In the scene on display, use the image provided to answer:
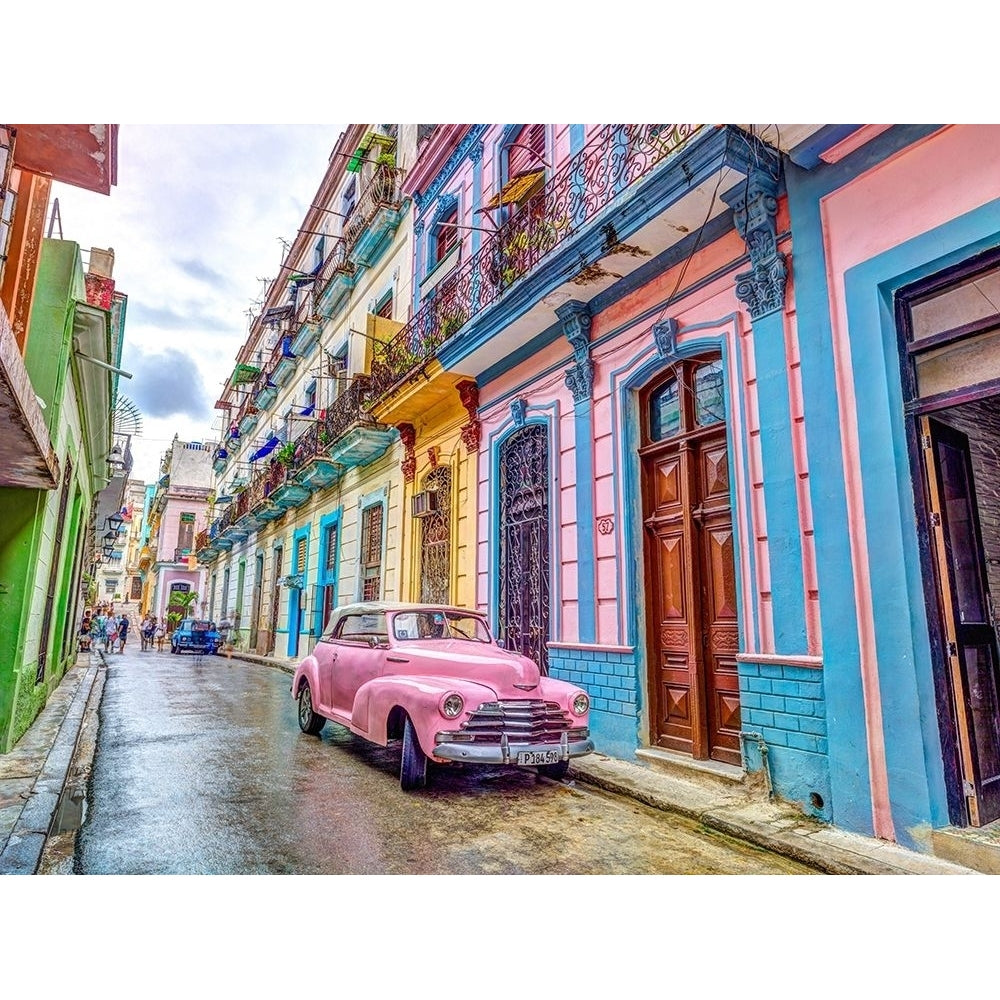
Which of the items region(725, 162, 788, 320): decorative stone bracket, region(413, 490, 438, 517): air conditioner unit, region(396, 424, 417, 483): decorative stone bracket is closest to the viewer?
region(725, 162, 788, 320): decorative stone bracket

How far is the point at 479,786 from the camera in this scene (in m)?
4.82

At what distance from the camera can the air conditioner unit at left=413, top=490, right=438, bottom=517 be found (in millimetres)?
9953

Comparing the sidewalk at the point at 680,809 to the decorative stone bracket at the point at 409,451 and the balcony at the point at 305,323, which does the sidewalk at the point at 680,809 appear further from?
the balcony at the point at 305,323

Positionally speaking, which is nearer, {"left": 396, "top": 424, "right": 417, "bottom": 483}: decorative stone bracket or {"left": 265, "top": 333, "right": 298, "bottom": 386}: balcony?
{"left": 396, "top": 424, "right": 417, "bottom": 483}: decorative stone bracket

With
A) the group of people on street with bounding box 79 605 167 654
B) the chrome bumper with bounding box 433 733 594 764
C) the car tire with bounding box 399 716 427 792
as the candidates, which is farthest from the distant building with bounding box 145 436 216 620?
the chrome bumper with bounding box 433 733 594 764

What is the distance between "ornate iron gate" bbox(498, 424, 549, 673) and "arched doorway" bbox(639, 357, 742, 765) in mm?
1633

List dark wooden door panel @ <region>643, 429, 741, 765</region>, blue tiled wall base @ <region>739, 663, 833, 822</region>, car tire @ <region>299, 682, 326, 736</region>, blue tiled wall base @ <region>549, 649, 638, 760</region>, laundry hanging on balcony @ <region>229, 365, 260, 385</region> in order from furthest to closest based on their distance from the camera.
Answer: laundry hanging on balcony @ <region>229, 365, 260, 385</region>
car tire @ <region>299, 682, 326, 736</region>
blue tiled wall base @ <region>549, 649, 638, 760</region>
dark wooden door panel @ <region>643, 429, 741, 765</region>
blue tiled wall base @ <region>739, 663, 833, 822</region>

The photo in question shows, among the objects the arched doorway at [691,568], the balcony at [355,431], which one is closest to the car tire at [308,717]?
the arched doorway at [691,568]

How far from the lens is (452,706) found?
14.7 feet

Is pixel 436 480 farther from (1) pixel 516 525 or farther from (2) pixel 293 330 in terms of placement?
(2) pixel 293 330

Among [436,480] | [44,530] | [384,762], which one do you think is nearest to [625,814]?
[384,762]

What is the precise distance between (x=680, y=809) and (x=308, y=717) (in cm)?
410

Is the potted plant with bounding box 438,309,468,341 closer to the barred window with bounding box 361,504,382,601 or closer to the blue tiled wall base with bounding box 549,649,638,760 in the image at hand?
the barred window with bounding box 361,504,382,601

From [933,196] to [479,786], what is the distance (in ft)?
15.4
